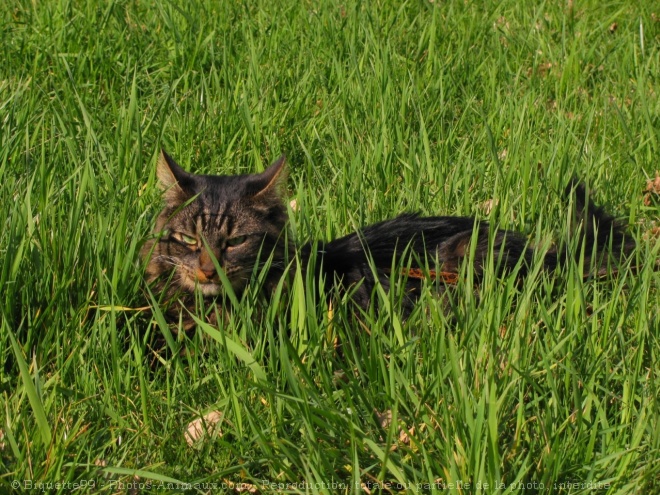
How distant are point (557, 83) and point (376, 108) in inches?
48.3

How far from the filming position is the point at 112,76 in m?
4.63

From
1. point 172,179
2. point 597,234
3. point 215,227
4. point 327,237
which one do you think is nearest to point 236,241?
point 215,227

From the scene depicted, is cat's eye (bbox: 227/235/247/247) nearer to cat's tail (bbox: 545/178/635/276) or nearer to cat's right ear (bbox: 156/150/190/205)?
cat's right ear (bbox: 156/150/190/205)

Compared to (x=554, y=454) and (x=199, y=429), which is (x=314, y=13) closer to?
(x=199, y=429)

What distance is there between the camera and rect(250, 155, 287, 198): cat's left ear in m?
3.24

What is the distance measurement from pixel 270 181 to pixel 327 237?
41 cm

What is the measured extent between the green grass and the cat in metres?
0.12

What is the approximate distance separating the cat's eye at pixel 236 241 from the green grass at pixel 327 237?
0.90ft

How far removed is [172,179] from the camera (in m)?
3.20

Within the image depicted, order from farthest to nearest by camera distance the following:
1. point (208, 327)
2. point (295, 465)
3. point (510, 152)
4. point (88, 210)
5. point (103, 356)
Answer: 1. point (510, 152)
2. point (88, 210)
3. point (103, 356)
4. point (208, 327)
5. point (295, 465)

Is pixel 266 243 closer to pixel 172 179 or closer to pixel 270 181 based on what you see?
pixel 270 181

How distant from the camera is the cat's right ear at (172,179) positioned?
3166 mm

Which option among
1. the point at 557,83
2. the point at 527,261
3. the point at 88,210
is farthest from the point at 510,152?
the point at 88,210

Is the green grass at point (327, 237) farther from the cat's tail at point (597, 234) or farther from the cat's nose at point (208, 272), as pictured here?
the cat's nose at point (208, 272)
